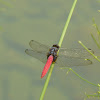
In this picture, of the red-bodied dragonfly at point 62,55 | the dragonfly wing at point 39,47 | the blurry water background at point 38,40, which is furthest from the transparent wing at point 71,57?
the blurry water background at point 38,40

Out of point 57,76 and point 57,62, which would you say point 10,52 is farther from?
point 57,62

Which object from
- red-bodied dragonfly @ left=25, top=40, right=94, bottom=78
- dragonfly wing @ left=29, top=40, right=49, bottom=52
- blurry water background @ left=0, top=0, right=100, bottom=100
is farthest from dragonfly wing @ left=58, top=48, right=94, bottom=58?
blurry water background @ left=0, top=0, right=100, bottom=100

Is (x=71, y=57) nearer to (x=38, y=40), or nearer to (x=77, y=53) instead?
(x=77, y=53)

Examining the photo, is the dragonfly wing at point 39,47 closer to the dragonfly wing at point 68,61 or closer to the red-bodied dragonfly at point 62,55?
the red-bodied dragonfly at point 62,55

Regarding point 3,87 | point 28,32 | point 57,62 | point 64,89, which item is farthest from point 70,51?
point 28,32

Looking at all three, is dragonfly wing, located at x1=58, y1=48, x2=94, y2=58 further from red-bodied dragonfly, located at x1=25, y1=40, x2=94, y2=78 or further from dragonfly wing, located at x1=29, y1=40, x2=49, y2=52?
dragonfly wing, located at x1=29, y1=40, x2=49, y2=52

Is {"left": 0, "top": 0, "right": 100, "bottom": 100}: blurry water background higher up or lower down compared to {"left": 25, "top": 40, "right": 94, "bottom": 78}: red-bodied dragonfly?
higher up

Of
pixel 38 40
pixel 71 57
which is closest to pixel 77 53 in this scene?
pixel 71 57

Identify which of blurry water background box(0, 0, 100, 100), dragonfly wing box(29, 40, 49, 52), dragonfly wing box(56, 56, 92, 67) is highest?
blurry water background box(0, 0, 100, 100)
